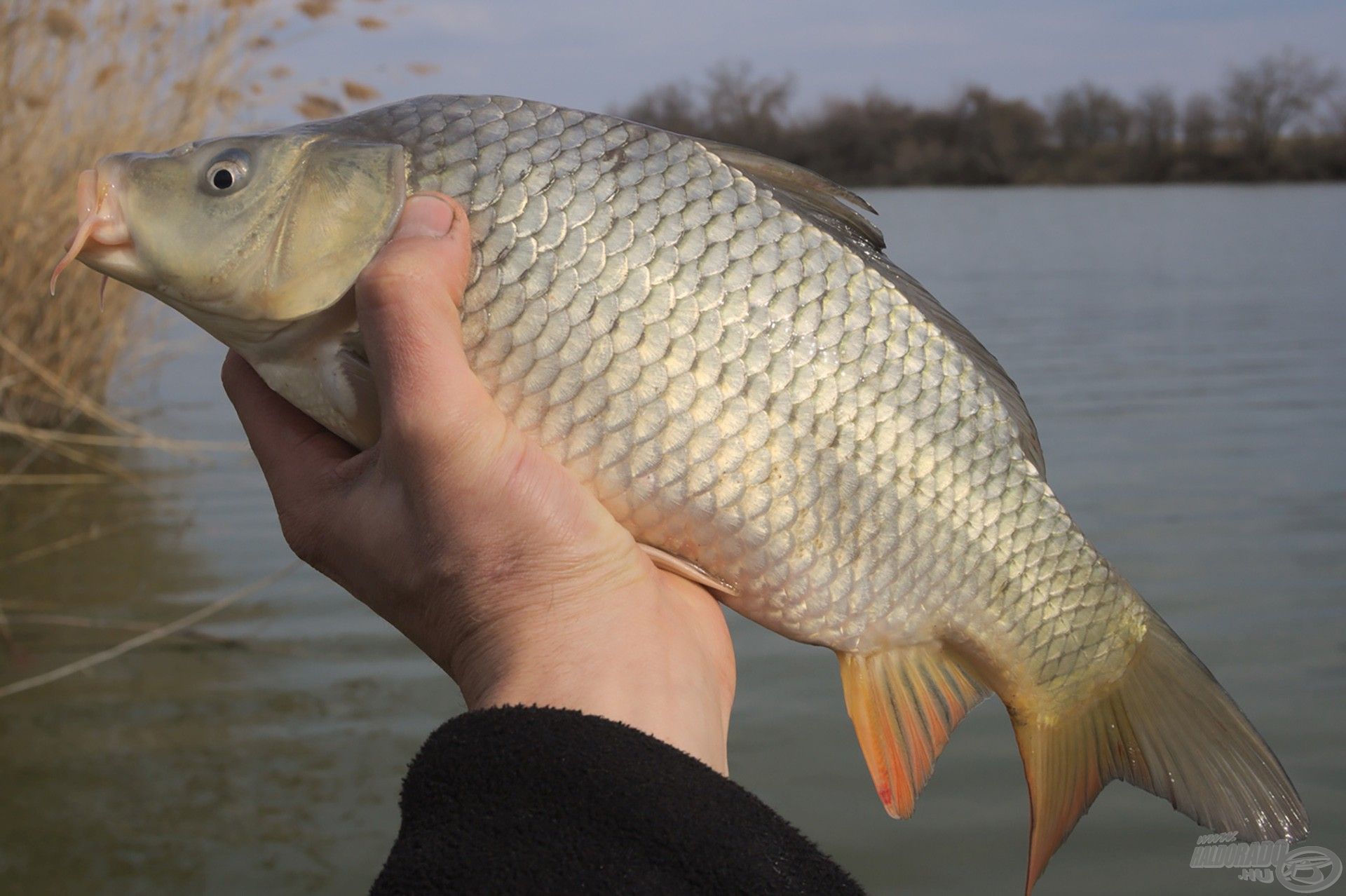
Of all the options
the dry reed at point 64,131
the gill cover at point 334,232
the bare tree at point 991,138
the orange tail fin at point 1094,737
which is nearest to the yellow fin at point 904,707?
the orange tail fin at point 1094,737

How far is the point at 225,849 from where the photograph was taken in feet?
10.7

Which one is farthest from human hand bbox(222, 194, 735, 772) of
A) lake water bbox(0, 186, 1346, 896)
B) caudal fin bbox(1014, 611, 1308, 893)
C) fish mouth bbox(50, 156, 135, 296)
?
lake water bbox(0, 186, 1346, 896)

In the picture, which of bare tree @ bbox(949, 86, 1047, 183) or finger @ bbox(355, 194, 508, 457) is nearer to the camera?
finger @ bbox(355, 194, 508, 457)

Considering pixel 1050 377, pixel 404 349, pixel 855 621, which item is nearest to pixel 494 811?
pixel 404 349

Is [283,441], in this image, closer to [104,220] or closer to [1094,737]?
[104,220]

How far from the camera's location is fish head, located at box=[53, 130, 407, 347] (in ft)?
5.50

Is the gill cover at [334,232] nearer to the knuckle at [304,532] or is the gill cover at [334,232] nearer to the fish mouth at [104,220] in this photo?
the fish mouth at [104,220]

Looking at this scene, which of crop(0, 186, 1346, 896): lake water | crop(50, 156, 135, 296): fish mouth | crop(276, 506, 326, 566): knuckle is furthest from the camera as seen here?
crop(0, 186, 1346, 896): lake water

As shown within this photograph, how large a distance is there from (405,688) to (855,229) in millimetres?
2855

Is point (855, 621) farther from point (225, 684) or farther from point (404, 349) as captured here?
point (225, 684)

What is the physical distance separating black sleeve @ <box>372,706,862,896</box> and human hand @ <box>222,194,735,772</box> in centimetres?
18

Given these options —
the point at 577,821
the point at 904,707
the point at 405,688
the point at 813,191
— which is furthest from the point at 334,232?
the point at 405,688

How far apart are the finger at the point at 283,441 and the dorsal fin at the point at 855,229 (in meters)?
0.72

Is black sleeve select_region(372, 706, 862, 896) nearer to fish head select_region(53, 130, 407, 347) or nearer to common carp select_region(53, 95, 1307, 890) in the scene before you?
common carp select_region(53, 95, 1307, 890)
